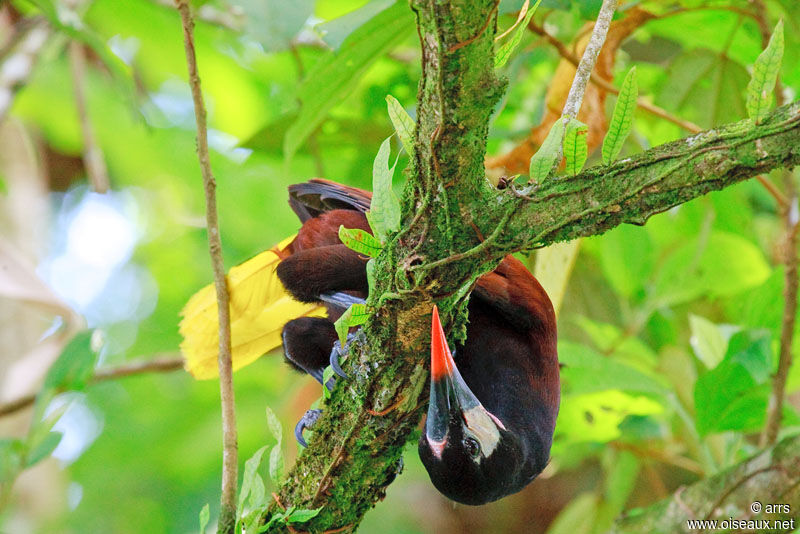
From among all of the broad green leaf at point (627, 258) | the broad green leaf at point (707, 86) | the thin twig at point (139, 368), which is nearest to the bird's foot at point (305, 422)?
the thin twig at point (139, 368)

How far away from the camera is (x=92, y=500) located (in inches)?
228

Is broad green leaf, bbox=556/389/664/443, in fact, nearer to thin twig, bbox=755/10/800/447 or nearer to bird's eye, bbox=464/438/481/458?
thin twig, bbox=755/10/800/447

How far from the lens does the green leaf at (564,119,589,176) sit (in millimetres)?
1436

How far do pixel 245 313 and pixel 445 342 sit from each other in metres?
1.41

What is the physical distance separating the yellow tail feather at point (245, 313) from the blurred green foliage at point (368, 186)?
1.28ft

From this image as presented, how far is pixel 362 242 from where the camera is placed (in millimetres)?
1567

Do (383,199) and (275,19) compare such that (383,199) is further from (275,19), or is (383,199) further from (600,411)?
(600,411)

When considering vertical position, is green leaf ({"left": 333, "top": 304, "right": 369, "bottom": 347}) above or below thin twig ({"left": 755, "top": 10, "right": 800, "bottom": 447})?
above

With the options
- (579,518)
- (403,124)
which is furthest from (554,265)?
(579,518)

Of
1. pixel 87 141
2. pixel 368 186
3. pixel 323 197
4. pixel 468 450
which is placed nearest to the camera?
pixel 468 450

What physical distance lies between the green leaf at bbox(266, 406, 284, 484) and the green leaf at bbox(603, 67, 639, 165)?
0.95 meters

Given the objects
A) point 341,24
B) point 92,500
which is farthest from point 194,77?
point 92,500

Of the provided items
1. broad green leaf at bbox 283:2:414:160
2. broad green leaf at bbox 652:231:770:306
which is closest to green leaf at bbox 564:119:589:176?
broad green leaf at bbox 283:2:414:160

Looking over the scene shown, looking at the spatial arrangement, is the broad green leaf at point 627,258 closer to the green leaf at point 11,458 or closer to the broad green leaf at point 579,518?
the broad green leaf at point 579,518
